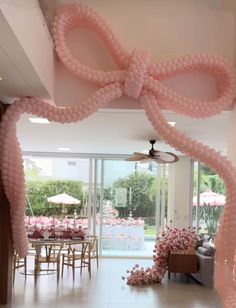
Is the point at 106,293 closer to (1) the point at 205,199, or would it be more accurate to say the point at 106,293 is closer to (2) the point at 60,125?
(2) the point at 60,125

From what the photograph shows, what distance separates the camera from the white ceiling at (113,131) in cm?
565

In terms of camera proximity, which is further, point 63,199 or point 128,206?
point 128,206

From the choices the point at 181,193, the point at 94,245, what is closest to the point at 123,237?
the point at 94,245

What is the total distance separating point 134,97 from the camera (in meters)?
3.89

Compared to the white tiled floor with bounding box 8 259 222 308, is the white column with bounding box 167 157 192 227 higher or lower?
higher

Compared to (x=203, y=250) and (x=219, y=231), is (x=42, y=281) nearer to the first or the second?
(x=203, y=250)

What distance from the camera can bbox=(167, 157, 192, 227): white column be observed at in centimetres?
1072

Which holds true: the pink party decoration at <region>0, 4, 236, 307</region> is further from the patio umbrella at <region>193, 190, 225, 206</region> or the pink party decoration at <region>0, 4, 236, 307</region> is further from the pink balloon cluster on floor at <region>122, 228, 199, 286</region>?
the patio umbrella at <region>193, 190, 225, 206</region>

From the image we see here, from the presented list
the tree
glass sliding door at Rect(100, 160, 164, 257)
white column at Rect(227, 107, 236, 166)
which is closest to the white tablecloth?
glass sliding door at Rect(100, 160, 164, 257)

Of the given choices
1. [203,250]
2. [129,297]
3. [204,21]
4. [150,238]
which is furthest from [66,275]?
[204,21]

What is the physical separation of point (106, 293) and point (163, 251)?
1.77 m

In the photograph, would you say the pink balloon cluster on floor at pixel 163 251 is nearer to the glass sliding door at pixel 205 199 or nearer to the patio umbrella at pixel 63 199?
the glass sliding door at pixel 205 199

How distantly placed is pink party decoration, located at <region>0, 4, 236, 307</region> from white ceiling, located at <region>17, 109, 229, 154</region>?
0.78m

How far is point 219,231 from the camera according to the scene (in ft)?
12.1
